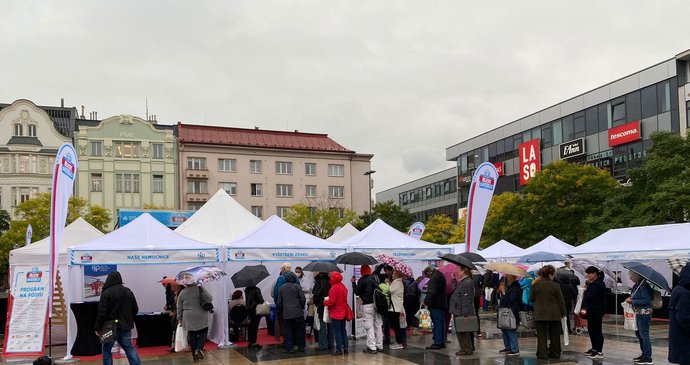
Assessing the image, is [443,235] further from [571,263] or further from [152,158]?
[571,263]

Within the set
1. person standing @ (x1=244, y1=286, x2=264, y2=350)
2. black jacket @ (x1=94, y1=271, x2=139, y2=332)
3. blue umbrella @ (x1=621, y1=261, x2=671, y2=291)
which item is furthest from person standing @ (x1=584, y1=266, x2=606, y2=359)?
black jacket @ (x1=94, y1=271, x2=139, y2=332)

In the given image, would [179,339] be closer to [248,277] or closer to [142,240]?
[248,277]

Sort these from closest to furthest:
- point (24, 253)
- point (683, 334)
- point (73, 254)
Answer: point (683, 334) → point (73, 254) → point (24, 253)

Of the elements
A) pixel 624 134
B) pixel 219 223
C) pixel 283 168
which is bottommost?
pixel 219 223

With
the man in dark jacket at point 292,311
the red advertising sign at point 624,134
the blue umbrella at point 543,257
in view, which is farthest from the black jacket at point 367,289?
the red advertising sign at point 624,134

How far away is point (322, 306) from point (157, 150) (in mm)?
46326

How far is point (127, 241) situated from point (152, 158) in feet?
144

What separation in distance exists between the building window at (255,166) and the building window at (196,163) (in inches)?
176

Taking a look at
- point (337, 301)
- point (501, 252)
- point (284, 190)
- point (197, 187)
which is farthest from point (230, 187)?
point (337, 301)

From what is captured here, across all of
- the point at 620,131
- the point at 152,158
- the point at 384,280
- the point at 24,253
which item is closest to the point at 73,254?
the point at 24,253

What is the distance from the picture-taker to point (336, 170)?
6316 centimetres

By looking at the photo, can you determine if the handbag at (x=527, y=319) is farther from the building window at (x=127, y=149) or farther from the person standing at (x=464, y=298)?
the building window at (x=127, y=149)

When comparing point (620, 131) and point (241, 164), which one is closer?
point (620, 131)

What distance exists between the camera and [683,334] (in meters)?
6.64
